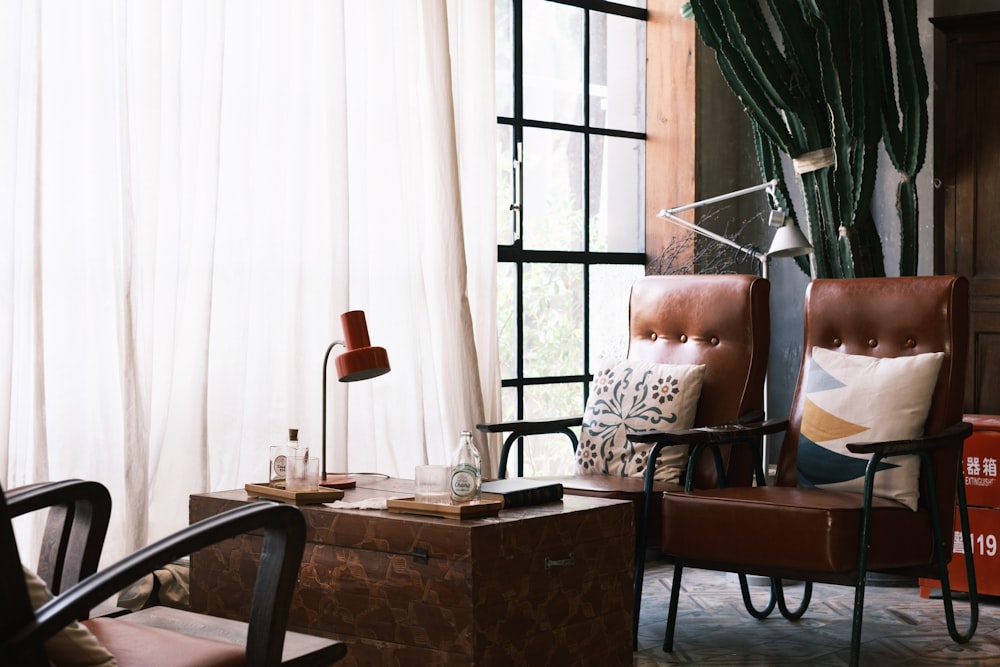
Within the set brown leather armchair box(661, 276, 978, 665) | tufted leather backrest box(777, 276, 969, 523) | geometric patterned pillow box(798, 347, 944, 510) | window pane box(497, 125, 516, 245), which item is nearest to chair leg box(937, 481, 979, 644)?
brown leather armchair box(661, 276, 978, 665)

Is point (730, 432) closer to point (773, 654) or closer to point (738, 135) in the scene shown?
point (773, 654)

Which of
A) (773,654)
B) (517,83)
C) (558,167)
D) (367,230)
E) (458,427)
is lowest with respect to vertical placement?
(773,654)

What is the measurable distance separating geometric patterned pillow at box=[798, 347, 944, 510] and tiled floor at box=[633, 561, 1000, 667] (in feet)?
1.47

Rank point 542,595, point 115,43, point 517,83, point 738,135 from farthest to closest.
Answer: point 738,135 < point 517,83 < point 115,43 < point 542,595

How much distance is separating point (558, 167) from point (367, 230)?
128cm

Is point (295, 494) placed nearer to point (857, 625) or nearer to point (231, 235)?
point (231, 235)

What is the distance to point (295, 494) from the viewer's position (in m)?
2.78

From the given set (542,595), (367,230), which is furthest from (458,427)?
(542,595)

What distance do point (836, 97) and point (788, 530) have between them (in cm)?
171

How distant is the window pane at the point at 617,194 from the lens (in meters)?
5.07

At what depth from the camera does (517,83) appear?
470cm

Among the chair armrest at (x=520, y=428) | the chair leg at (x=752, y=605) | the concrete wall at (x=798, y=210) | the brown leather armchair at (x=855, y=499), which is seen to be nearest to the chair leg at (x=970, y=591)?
the brown leather armchair at (x=855, y=499)

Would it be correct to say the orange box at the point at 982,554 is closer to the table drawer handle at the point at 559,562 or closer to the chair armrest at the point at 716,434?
the chair armrest at the point at 716,434

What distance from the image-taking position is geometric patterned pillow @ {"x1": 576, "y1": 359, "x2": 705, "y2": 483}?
3.69 metres
